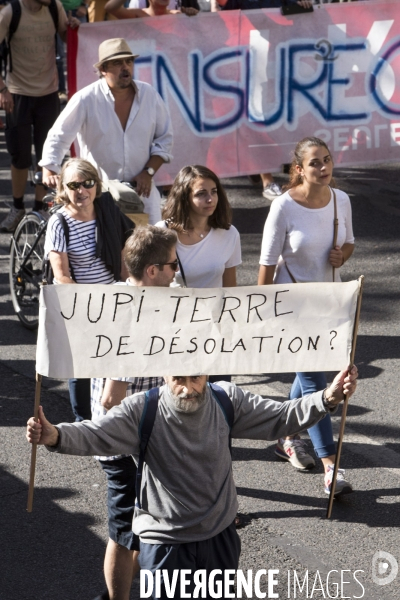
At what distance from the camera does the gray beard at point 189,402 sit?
3.10m

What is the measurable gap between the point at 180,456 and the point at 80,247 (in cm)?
218

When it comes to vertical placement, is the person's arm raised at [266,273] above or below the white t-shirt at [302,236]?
below

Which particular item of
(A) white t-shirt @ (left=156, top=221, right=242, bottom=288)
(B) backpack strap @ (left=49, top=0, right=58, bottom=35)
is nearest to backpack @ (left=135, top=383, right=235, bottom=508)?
(A) white t-shirt @ (left=156, top=221, right=242, bottom=288)

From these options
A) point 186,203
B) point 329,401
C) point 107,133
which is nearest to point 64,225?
point 186,203

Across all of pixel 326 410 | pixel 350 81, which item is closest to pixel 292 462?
pixel 326 410

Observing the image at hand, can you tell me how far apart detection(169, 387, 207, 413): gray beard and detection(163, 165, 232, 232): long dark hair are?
1617 millimetres

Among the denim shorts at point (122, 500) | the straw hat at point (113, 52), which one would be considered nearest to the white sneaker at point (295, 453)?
the denim shorts at point (122, 500)

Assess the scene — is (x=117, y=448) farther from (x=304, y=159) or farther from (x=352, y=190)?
(x=352, y=190)

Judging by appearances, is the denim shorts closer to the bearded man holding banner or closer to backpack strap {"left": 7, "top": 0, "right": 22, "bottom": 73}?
the bearded man holding banner

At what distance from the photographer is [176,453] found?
10.3 ft

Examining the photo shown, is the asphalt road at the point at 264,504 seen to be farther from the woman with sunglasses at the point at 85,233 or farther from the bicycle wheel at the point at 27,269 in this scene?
the woman with sunglasses at the point at 85,233

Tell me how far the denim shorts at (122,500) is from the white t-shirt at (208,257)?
118 centimetres

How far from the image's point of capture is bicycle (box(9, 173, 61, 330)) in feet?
23.3

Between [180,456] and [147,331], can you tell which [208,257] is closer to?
[147,331]
